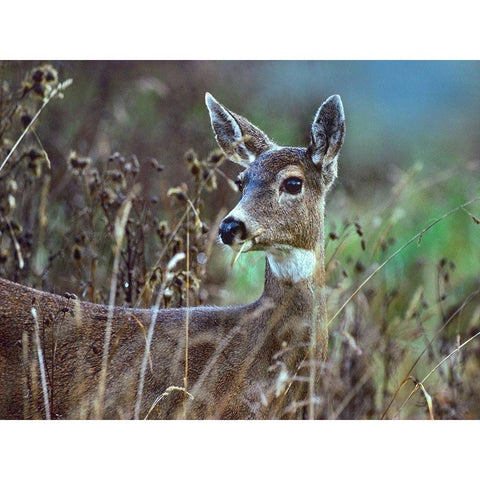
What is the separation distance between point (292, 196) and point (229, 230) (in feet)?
1.59

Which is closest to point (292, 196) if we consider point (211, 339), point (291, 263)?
point (291, 263)

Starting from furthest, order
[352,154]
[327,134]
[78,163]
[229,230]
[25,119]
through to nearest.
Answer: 1. [352,154]
2. [25,119]
3. [78,163]
4. [327,134]
5. [229,230]

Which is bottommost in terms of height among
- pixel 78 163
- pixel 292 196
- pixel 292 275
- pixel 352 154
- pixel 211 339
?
pixel 211 339

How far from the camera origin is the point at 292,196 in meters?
5.76

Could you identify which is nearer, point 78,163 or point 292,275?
point 292,275

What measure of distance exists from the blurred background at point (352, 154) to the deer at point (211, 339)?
1.92 feet

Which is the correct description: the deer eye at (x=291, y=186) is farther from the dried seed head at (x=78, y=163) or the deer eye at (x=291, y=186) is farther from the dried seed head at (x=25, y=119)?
the dried seed head at (x=25, y=119)

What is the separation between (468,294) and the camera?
286 inches

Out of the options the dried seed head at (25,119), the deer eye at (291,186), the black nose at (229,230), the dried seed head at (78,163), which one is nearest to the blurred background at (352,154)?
the dried seed head at (25,119)

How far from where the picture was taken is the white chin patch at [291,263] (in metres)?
5.75

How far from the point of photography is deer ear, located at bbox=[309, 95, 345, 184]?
229 inches

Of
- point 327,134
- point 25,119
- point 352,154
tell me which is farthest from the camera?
point 352,154

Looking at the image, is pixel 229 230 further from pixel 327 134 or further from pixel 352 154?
pixel 352 154
